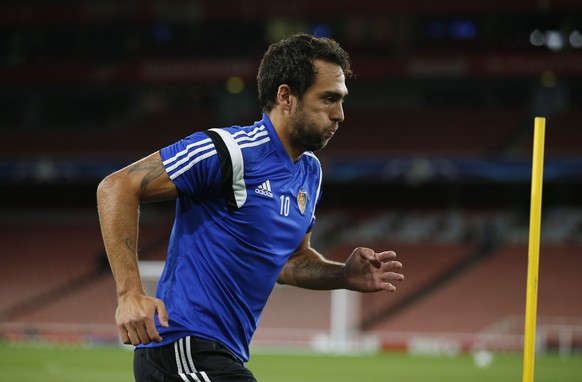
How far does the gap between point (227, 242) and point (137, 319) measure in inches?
26.6

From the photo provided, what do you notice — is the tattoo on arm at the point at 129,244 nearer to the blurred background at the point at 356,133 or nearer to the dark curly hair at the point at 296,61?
the dark curly hair at the point at 296,61

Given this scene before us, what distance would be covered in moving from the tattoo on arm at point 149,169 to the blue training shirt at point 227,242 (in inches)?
5.5

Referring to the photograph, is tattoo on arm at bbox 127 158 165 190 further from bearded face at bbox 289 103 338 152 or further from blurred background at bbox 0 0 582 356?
blurred background at bbox 0 0 582 356

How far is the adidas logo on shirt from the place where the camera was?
14.7 ft

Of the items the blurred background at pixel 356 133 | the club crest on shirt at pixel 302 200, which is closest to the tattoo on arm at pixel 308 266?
the club crest on shirt at pixel 302 200

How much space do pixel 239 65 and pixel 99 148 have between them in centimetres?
622

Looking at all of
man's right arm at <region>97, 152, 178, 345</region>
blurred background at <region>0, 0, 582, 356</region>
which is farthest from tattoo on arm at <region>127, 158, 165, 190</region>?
blurred background at <region>0, 0, 582, 356</region>

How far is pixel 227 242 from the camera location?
4.44 metres

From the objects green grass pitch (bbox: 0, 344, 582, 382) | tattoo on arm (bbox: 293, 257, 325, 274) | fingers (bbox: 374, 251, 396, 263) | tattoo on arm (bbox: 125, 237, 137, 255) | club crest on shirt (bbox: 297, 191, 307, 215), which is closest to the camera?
tattoo on arm (bbox: 125, 237, 137, 255)

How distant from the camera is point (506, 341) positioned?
81.5ft

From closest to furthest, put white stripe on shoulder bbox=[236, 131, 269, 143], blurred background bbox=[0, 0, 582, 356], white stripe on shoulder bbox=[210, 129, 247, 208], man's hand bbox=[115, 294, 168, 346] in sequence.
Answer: man's hand bbox=[115, 294, 168, 346]
white stripe on shoulder bbox=[210, 129, 247, 208]
white stripe on shoulder bbox=[236, 131, 269, 143]
blurred background bbox=[0, 0, 582, 356]

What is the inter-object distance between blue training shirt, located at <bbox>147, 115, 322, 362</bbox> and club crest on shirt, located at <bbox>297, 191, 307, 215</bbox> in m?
0.16

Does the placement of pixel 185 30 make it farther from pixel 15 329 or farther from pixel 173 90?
pixel 15 329

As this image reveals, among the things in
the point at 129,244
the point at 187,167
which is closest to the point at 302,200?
the point at 187,167
